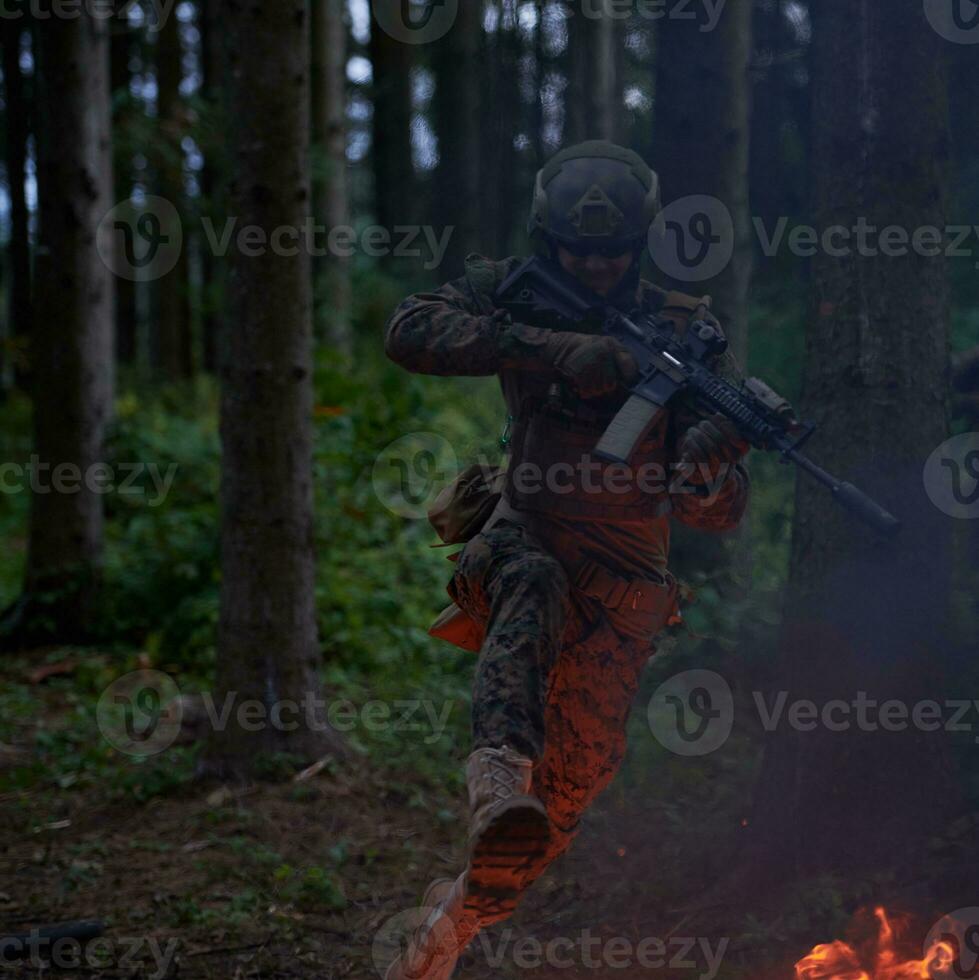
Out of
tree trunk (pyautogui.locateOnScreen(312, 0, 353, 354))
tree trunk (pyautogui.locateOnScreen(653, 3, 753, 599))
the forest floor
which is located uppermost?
tree trunk (pyautogui.locateOnScreen(312, 0, 353, 354))

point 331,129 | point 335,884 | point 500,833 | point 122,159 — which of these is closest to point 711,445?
point 500,833

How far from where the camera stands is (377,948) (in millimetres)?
4934

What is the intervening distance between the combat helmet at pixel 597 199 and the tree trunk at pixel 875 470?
1.08 meters

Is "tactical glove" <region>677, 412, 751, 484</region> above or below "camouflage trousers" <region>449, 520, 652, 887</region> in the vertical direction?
above

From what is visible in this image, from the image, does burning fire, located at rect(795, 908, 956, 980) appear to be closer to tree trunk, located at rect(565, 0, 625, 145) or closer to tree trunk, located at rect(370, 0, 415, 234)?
tree trunk, located at rect(565, 0, 625, 145)

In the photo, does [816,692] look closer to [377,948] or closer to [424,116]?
[377,948]

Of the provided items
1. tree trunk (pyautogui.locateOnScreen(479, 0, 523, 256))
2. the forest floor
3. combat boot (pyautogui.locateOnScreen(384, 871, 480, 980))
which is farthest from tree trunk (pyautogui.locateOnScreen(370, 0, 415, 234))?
combat boot (pyautogui.locateOnScreen(384, 871, 480, 980))

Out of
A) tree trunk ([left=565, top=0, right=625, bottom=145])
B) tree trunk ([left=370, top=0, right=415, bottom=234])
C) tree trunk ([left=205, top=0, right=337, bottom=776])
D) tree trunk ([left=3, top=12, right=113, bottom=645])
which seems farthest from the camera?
tree trunk ([left=370, top=0, right=415, bottom=234])

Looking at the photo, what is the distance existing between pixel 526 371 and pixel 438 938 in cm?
199

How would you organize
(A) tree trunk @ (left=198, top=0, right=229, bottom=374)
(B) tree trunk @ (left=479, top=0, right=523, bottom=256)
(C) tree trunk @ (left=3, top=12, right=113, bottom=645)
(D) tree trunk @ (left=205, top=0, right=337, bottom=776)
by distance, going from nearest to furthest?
(D) tree trunk @ (left=205, top=0, right=337, bottom=776), (C) tree trunk @ (left=3, top=12, right=113, bottom=645), (A) tree trunk @ (left=198, top=0, right=229, bottom=374), (B) tree trunk @ (left=479, top=0, right=523, bottom=256)

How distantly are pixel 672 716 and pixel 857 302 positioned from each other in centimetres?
253

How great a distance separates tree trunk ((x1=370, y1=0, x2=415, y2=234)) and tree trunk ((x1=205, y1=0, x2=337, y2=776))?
46.4ft

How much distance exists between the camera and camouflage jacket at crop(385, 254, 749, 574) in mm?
4004

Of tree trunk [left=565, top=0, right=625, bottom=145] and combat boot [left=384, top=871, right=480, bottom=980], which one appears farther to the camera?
tree trunk [left=565, top=0, right=625, bottom=145]
